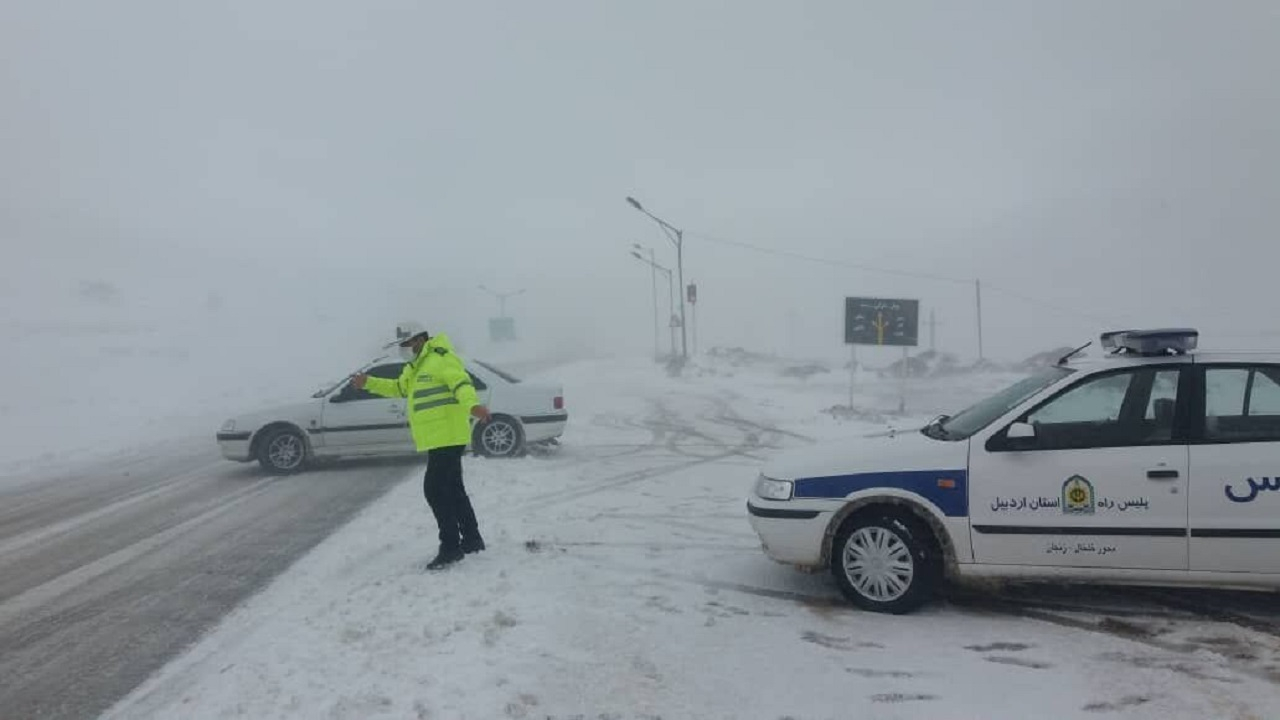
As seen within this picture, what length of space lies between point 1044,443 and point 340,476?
921 cm

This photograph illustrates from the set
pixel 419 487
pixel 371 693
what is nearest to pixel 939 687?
pixel 371 693

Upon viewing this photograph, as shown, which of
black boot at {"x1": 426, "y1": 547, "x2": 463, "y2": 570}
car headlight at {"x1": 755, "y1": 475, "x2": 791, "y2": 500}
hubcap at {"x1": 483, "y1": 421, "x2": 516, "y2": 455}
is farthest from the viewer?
hubcap at {"x1": 483, "y1": 421, "x2": 516, "y2": 455}

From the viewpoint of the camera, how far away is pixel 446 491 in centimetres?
629

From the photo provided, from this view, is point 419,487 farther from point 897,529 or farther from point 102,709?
point 897,529

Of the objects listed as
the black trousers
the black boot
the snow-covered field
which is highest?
the black trousers

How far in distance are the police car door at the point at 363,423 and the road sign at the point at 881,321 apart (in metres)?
12.1

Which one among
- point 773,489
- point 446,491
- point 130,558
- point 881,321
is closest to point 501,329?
point 881,321

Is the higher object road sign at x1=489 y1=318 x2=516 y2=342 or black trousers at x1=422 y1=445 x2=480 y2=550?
road sign at x1=489 y1=318 x2=516 y2=342

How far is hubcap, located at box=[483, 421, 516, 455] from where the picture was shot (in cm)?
1224

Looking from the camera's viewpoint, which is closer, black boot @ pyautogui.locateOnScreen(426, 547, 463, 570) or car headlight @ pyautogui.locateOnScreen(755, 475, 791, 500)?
car headlight @ pyautogui.locateOnScreen(755, 475, 791, 500)

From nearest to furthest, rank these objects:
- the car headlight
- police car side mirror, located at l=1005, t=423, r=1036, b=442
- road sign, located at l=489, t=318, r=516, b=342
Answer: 1. police car side mirror, located at l=1005, t=423, r=1036, b=442
2. the car headlight
3. road sign, located at l=489, t=318, r=516, b=342

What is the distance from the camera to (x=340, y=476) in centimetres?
1143

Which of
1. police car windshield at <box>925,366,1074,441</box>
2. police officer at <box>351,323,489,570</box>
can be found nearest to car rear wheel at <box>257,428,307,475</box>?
police officer at <box>351,323,489,570</box>

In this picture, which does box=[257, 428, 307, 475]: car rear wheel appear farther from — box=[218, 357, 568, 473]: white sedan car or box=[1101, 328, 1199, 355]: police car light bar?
box=[1101, 328, 1199, 355]: police car light bar
